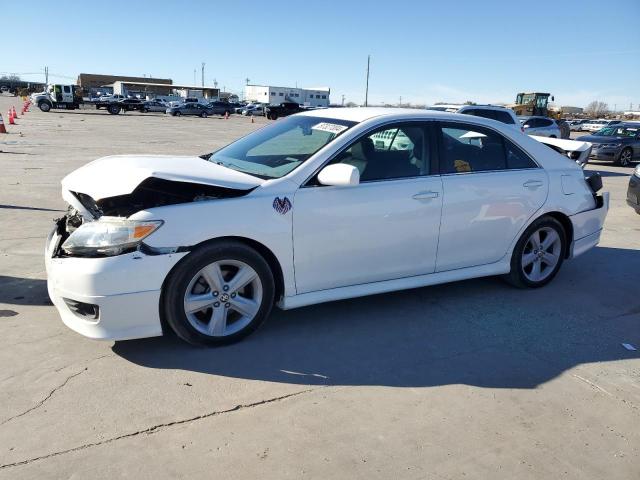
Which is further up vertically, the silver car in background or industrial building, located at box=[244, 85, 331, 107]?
industrial building, located at box=[244, 85, 331, 107]

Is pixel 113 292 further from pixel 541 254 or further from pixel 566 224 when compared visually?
pixel 566 224

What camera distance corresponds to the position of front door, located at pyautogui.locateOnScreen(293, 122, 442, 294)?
3836mm

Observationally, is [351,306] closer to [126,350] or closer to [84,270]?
[126,350]

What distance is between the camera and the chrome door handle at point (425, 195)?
13.9 feet

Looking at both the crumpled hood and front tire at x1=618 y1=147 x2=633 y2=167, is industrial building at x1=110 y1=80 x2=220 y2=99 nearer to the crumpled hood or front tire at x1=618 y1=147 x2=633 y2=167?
front tire at x1=618 y1=147 x2=633 y2=167

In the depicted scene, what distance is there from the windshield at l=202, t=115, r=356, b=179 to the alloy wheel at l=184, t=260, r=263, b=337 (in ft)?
2.47

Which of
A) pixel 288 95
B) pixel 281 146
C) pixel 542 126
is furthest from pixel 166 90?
pixel 281 146

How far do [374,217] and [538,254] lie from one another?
206 cm

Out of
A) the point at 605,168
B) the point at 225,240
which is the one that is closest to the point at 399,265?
the point at 225,240

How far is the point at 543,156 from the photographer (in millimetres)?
5082

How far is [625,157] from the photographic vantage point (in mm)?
18219

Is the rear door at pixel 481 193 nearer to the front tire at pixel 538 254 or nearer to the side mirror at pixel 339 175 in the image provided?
the front tire at pixel 538 254

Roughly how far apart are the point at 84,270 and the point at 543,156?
410 centimetres

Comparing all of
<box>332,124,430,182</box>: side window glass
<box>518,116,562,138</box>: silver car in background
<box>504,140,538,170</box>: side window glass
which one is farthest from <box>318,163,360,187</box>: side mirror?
<box>518,116,562,138</box>: silver car in background
